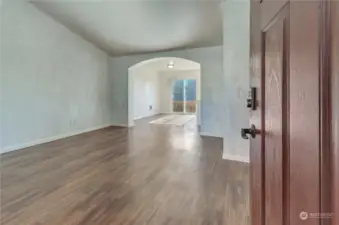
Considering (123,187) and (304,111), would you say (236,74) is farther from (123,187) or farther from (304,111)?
(304,111)

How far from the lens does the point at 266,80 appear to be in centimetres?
98

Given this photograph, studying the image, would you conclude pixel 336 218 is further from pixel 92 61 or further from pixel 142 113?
pixel 142 113

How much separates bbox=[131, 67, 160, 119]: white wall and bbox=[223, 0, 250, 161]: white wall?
6556 mm

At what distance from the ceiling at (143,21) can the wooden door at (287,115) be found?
138 inches

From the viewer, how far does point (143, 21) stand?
5266 mm

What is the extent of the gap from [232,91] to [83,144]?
3.26m

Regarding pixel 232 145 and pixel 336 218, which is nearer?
pixel 336 218

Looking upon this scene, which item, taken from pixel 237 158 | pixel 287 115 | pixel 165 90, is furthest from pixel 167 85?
pixel 287 115

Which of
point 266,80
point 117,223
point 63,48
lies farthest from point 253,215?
point 63,48

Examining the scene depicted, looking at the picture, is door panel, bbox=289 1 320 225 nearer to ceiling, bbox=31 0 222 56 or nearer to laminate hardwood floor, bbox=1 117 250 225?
laminate hardwood floor, bbox=1 117 250 225

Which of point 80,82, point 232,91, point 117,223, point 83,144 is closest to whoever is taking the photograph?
point 117,223

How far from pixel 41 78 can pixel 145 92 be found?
6.68 m

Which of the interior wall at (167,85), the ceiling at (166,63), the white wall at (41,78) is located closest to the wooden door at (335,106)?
the white wall at (41,78)

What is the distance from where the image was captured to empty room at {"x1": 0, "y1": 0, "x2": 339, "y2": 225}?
1.95 ft
